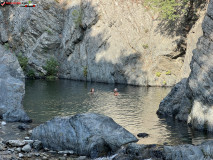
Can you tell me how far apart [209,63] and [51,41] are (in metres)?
54.6

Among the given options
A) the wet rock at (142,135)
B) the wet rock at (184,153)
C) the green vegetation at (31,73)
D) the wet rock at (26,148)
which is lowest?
the wet rock at (26,148)

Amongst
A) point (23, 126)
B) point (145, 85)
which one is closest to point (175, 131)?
point (23, 126)

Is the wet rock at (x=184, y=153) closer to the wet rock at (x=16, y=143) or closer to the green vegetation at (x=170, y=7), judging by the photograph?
the wet rock at (x=16, y=143)

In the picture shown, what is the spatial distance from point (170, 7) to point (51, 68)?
1193 inches

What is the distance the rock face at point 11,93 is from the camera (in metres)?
25.2

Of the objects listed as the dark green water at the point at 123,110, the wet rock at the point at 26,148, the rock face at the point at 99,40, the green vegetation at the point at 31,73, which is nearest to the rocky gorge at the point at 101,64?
the wet rock at the point at 26,148

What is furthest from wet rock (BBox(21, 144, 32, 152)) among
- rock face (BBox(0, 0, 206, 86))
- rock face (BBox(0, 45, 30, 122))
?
rock face (BBox(0, 0, 206, 86))

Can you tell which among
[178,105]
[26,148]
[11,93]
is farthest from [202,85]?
[11,93]

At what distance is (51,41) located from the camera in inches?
2891

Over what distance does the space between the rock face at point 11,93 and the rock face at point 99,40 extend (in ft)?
109

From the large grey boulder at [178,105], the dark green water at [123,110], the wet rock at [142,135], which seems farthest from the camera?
the large grey boulder at [178,105]

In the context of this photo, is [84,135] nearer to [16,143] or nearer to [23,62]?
[16,143]

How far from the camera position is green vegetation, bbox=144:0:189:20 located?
5288 centimetres

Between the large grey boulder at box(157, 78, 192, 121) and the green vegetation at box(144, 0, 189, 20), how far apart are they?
26469mm
